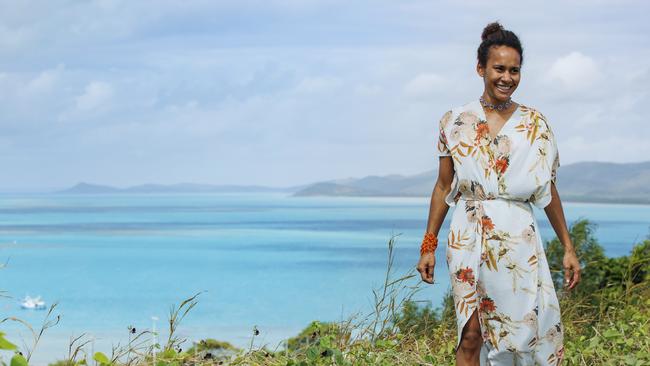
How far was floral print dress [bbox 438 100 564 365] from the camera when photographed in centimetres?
455

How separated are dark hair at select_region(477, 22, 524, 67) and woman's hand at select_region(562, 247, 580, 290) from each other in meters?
0.89

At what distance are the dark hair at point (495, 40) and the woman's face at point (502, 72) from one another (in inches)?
0.9

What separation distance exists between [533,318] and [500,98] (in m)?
0.98

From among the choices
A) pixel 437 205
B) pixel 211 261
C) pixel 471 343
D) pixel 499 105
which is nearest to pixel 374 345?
pixel 471 343

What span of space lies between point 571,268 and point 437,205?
660mm

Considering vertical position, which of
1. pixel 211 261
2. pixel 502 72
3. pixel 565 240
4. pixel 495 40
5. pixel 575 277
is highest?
pixel 495 40

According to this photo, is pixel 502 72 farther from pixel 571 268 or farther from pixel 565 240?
pixel 571 268

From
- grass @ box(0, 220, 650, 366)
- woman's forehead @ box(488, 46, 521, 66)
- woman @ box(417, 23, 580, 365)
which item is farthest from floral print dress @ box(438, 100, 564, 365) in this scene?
Result: grass @ box(0, 220, 650, 366)

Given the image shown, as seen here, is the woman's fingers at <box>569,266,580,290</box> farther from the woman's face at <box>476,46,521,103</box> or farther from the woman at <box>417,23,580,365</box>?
the woman's face at <box>476,46,521,103</box>

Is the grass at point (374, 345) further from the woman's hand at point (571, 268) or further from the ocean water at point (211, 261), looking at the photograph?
the ocean water at point (211, 261)

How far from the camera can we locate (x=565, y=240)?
185 inches

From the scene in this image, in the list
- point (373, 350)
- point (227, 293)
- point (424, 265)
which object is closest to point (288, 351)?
point (373, 350)

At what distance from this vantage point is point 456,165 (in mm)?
4602

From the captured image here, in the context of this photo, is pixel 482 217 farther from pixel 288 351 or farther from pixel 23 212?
pixel 23 212
